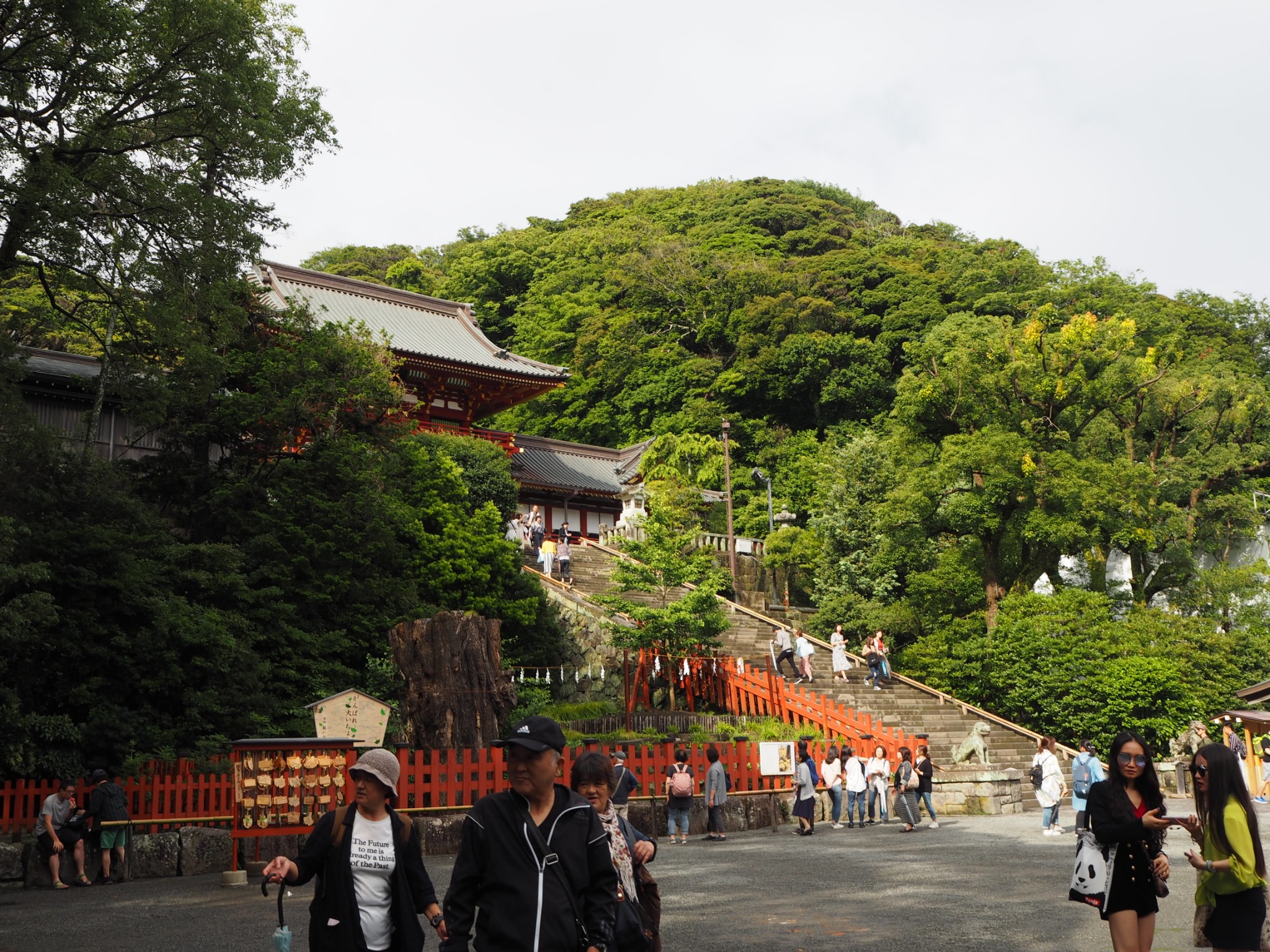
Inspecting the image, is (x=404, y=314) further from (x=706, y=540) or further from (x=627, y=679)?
(x=627, y=679)

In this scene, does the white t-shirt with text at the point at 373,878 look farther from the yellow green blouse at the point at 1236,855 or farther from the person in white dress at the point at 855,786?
the person in white dress at the point at 855,786

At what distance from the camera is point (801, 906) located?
9062mm

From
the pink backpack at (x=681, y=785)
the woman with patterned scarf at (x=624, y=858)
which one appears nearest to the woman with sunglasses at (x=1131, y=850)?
the woman with patterned scarf at (x=624, y=858)

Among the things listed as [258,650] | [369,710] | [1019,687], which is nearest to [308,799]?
[369,710]

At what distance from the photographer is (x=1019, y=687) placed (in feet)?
84.4

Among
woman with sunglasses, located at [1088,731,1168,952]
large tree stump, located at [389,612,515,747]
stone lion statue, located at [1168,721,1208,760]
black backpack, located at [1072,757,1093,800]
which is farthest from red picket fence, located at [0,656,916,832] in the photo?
woman with sunglasses, located at [1088,731,1168,952]

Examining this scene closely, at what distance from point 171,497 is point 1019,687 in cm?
1868

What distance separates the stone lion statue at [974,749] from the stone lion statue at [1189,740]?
21.2 ft

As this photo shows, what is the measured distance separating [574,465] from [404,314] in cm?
800

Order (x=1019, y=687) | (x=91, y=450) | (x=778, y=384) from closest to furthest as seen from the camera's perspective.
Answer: (x=91, y=450) < (x=1019, y=687) < (x=778, y=384)

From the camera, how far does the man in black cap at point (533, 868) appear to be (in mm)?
3695

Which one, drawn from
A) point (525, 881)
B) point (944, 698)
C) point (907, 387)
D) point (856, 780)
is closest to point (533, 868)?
point (525, 881)

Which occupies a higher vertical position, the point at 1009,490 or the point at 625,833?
the point at 1009,490

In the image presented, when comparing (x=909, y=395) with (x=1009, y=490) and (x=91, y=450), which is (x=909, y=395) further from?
(x=91, y=450)
